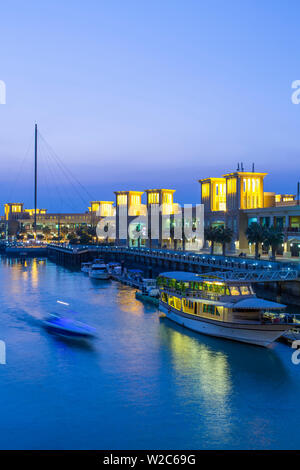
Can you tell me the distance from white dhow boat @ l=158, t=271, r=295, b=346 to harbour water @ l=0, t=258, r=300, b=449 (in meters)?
1.07

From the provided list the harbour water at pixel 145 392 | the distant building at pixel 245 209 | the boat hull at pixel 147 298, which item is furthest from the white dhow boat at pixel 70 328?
the distant building at pixel 245 209

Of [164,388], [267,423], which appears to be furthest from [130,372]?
[267,423]

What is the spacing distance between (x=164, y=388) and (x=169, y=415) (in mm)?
3614

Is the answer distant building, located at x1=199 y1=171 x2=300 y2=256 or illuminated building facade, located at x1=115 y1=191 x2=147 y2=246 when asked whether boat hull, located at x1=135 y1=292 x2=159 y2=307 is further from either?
illuminated building facade, located at x1=115 y1=191 x2=147 y2=246

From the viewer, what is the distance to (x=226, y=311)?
39469 mm

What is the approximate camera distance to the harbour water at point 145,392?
2396 cm

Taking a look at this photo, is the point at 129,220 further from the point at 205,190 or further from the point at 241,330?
the point at 241,330

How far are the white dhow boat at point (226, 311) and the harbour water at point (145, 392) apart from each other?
107 centimetres

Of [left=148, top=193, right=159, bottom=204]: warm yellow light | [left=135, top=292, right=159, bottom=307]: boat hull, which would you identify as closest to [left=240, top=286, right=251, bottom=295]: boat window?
[left=135, top=292, right=159, bottom=307]: boat hull

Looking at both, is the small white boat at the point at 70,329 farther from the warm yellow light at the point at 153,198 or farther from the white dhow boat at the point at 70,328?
the warm yellow light at the point at 153,198

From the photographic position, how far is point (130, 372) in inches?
1287

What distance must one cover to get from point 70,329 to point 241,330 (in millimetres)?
15331

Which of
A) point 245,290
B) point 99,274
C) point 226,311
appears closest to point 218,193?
point 99,274
